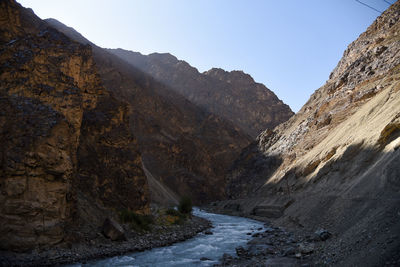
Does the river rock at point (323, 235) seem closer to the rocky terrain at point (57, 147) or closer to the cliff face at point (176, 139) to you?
the rocky terrain at point (57, 147)

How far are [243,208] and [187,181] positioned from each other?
3369 centimetres

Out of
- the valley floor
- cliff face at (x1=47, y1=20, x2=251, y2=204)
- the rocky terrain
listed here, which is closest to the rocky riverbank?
the rocky terrain

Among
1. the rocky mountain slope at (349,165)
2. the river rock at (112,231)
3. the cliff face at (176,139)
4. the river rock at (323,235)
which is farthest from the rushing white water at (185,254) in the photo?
the cliff face at (176,139)

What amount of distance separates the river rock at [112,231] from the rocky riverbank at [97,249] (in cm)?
25

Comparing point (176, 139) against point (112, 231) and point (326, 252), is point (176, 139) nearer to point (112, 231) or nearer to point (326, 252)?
point (112, 231)

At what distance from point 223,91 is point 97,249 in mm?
139808

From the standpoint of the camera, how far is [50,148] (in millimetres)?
12531

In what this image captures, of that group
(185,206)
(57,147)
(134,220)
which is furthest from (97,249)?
(185,206)

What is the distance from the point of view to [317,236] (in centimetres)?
1159

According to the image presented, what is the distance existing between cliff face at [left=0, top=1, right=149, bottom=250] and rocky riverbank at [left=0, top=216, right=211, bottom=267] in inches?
21.0

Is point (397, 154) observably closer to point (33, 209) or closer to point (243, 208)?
point (33, 209)

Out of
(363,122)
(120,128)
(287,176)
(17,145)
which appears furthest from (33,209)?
(287,176)

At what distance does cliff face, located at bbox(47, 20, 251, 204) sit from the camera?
69.9m

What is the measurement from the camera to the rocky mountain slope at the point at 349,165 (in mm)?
8409
